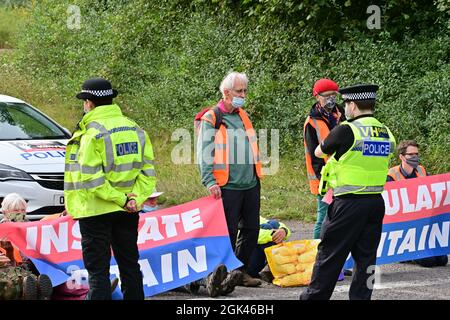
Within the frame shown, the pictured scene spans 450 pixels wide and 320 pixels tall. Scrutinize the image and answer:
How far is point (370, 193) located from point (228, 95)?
1963 millimetres

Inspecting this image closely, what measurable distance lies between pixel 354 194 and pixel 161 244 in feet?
7.24

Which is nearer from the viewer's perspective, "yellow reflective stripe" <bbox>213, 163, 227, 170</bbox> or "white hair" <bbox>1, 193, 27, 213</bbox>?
"white hair" <bbox>1, 193, 27, 213</bbox>

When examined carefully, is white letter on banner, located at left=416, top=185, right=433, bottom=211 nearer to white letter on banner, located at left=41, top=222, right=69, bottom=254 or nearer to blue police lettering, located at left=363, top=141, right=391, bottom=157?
blue police lettering, located at left=363, top=141, right=391, bottom=157

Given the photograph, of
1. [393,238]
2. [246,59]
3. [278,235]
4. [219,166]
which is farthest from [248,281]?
[246,59]

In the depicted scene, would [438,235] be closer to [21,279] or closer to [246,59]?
[21,279]

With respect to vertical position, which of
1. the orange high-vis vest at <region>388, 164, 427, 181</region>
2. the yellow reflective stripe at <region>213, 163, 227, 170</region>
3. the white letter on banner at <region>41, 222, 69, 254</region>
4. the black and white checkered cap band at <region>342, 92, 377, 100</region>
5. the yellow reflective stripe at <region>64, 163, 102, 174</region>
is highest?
the black and white checkered cap band at <region>342, 92, 377, 100</region>

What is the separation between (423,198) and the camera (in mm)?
10570

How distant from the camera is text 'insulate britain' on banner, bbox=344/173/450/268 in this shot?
10.3m

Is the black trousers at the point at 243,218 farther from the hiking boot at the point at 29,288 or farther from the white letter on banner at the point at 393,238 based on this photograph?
the hiking boot at the point at 29,288

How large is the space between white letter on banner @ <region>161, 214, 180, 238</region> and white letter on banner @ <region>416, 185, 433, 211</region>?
8.66 ft

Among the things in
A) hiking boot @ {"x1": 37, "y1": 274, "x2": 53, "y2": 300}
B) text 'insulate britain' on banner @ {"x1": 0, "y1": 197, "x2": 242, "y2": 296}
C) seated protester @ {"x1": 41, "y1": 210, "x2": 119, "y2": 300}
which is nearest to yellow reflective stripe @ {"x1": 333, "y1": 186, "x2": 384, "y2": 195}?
text 'insulate britain' on banner @ {"x1": 0, "y1": 197, "x2": 242, "y2": 296}

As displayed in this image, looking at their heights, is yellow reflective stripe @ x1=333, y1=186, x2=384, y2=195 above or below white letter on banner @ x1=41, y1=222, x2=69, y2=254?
above
